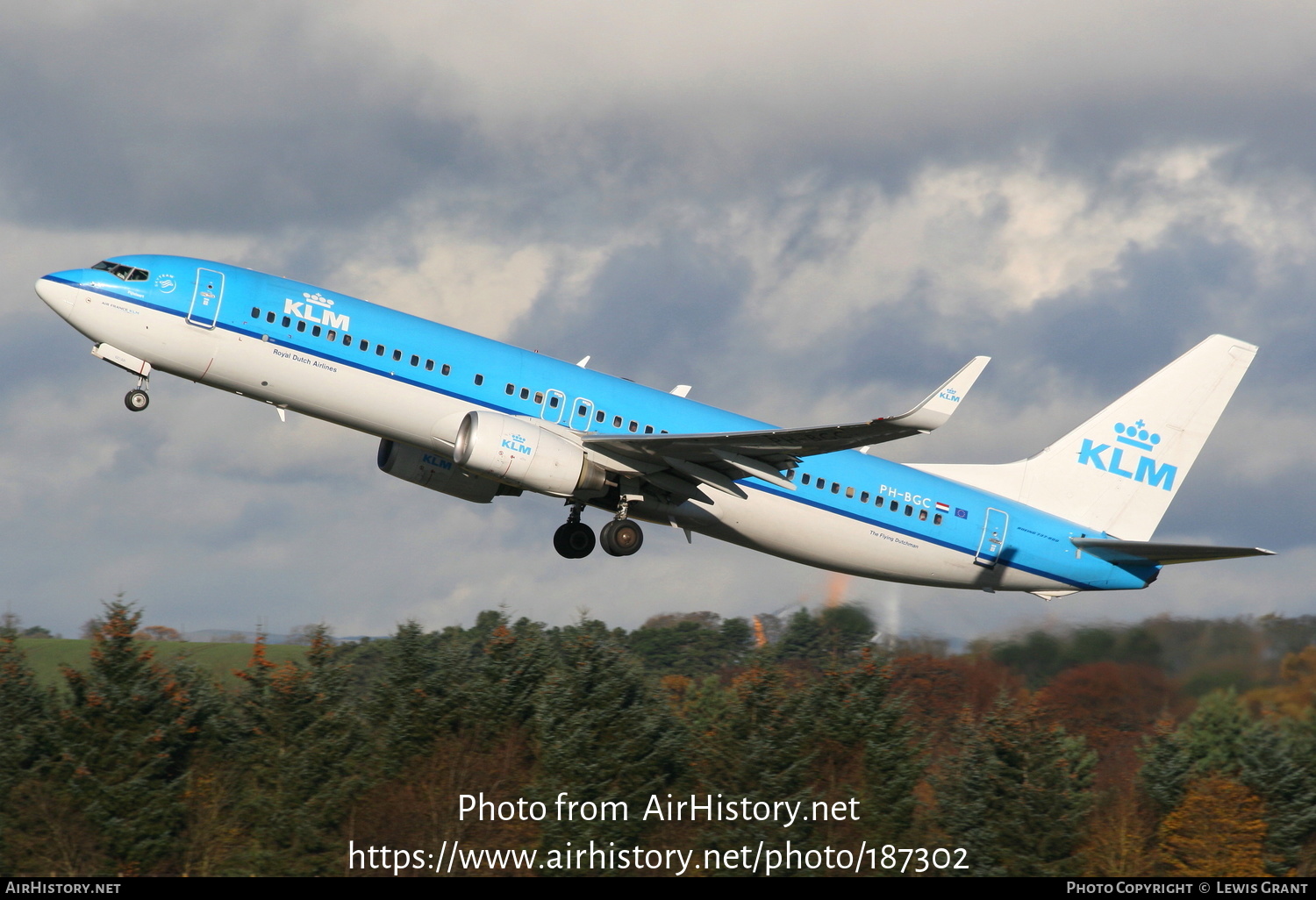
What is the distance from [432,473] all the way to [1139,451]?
848 inches

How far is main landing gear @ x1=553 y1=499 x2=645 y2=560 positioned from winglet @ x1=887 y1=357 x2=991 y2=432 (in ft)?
28.8

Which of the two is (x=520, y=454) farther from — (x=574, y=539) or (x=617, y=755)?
(x=617, y=755)

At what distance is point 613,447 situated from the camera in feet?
102

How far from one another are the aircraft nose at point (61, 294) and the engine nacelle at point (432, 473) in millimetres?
8991

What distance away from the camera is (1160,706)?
35.9 m

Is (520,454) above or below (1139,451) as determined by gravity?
below

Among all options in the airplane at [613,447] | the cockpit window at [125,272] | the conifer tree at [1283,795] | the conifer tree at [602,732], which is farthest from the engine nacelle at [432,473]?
the conifer tree at [1283,795]

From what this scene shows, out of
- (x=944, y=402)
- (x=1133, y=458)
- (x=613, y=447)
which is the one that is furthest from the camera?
(x=1133, y=458)

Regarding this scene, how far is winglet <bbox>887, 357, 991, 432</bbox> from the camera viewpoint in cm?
2647

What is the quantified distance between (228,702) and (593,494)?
101 feet

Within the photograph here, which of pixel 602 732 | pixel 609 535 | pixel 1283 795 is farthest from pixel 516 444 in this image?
pixel 1283 795

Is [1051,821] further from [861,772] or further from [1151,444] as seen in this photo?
[1151,444]

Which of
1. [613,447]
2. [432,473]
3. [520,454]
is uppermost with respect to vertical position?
[613,447]

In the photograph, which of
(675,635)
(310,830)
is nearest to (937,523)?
(310,830)
